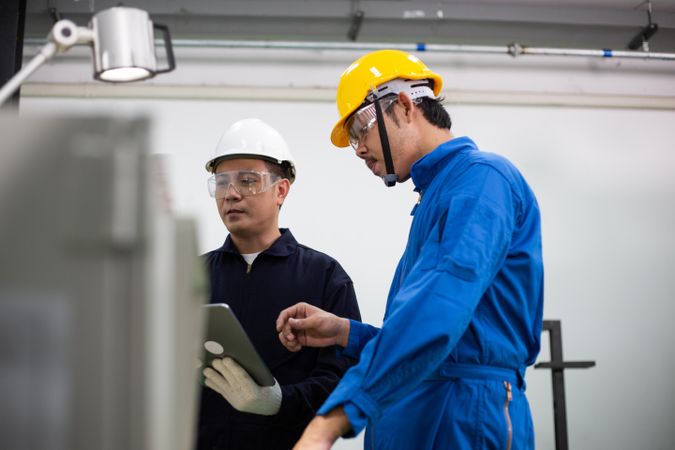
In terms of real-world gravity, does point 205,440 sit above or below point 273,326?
below

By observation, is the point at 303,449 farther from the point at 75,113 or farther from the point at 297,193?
→ the point at 297,193

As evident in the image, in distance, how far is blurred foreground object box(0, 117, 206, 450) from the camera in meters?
0.52

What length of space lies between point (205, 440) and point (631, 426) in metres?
3.04

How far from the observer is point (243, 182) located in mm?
2652

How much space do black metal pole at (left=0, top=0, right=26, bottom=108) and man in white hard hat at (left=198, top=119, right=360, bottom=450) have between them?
0.78 m

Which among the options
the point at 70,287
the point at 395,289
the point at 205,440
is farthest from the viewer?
the point at 205,440

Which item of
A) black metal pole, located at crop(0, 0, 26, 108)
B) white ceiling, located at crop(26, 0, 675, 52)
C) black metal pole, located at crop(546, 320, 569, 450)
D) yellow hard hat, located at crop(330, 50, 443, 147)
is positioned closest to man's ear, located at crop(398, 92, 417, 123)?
yellow hard hat, located at crop(330, 50, 443, 147)

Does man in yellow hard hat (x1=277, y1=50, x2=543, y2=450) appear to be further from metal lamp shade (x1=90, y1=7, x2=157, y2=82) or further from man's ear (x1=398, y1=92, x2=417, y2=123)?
metal lamp shade (x1=90, y1=7, x2=157, y2=82)

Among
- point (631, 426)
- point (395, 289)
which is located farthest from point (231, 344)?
point (631, 426)

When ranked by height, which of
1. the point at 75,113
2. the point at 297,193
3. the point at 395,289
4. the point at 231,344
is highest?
the point at 297,193

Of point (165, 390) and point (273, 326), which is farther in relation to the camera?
point (273, 326)

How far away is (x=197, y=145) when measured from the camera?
14.4 feet

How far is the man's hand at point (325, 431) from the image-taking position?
119cm

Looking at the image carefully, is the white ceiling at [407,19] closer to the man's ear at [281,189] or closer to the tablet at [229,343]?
the man's ear at [281,189]
